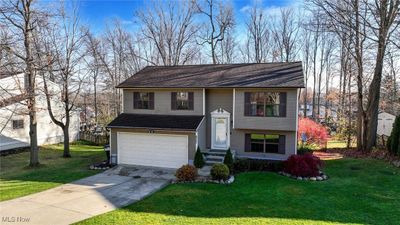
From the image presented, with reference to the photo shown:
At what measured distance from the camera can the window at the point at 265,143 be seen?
15.7 meters

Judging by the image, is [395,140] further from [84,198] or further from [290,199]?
[84,198]

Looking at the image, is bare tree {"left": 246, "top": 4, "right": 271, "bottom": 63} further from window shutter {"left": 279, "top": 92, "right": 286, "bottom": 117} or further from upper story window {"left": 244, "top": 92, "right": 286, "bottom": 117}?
window shutter {"left": 279, "top": 92, "right": 286, "bottom": 117}

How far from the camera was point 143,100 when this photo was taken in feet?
58.6

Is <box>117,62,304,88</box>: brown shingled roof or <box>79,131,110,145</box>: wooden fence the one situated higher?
<box>117,62,304,88</box>: brown shingled roof

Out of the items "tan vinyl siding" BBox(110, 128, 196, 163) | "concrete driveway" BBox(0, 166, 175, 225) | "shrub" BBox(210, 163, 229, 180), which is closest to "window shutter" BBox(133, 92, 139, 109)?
"tan vinyl siding" BBox(110, 128, 196, 163)

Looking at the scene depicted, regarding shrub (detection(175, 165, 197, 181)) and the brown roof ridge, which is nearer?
the brown roof ridge

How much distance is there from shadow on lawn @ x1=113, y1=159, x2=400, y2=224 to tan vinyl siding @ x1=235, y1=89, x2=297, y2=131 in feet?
9.04

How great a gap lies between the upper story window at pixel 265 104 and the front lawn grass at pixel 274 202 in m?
3.49

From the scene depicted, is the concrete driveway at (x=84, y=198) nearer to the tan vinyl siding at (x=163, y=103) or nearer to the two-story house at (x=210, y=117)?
the two-story house at (x=210, y=117)

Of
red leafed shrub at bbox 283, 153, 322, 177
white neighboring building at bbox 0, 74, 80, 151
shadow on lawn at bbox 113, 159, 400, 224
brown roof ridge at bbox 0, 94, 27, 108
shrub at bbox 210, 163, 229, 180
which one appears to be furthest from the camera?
white neighboring building at bbox 0, 74, 80, 151

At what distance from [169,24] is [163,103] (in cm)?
1811

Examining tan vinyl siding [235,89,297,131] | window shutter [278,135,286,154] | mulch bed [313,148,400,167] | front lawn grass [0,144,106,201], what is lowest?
front lawn grass [0,144,106,201]

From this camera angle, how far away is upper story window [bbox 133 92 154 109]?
17688 mm

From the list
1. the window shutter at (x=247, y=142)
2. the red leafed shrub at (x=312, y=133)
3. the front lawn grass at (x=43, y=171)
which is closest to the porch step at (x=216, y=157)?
the window shutter at (x=247, y=142)
